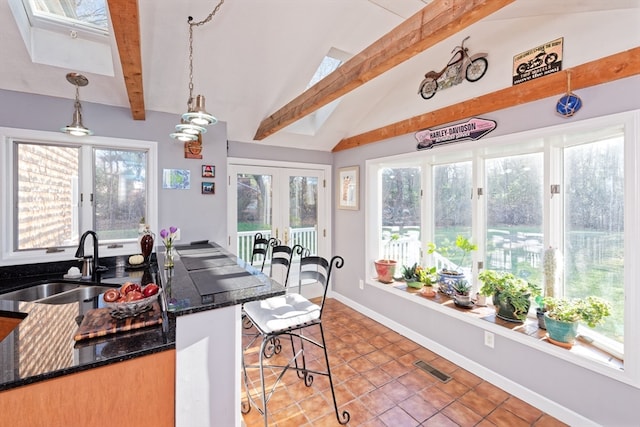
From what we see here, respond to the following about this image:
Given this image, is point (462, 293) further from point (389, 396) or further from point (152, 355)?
point (152, 355)

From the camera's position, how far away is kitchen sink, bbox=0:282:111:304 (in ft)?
6.30

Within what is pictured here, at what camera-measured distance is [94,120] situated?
2498 millimetres

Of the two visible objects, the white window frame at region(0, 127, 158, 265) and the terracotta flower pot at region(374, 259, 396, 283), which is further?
the terracotta flower pot at region(374, 259, 396, 283)

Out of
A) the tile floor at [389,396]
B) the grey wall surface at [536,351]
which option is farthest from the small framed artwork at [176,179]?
the grey wall surface at [536,351]

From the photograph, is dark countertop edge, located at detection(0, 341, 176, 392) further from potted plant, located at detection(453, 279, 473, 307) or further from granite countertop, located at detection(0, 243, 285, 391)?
potted plant, located at detection(453, 279, 473, 307)

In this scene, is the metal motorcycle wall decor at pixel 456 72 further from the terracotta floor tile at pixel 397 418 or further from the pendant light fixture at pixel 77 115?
the pendant light fixture at pixel 77 115

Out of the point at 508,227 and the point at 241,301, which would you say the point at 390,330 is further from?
the point at 241,301

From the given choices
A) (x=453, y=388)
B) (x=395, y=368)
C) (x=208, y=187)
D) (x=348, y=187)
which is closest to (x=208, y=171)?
(x=208, y=187)

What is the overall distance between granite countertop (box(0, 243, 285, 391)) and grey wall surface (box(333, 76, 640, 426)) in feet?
6.54

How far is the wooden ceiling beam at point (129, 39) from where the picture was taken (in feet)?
4.43

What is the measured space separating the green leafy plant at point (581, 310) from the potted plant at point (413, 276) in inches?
48.2

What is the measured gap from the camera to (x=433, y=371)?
2.41 m

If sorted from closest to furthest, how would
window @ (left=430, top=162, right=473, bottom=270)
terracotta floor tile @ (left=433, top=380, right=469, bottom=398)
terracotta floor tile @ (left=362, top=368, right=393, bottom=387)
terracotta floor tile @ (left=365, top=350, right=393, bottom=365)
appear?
terracotta floor tile @ (left=433, top=380, right=469, bottom=398) < terracotta floor tile @ (left=362, top=368, right=393, bottom=387) < terracotta floor tile @ (left=365, top=350, right=393, bottom=365) < window @ (left=430, top=162, right=473, bottom=270)

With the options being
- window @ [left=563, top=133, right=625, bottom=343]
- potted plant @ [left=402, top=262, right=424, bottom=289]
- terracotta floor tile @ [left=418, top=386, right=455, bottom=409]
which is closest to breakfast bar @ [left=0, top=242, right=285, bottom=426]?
terracotta floor tile @ [left=418, top=386, right=455, bottom=409]
